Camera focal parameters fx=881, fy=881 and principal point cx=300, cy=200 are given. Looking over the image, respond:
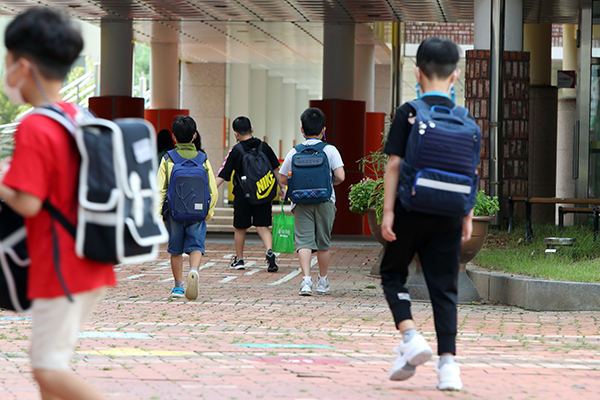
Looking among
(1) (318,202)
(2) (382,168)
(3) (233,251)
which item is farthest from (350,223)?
(1) (318,202)

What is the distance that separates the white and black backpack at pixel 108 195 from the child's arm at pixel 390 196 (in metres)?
1.53

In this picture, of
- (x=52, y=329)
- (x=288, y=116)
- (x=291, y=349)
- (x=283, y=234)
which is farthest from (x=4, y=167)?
(x=288, y=116)

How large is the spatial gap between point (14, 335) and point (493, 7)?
8925mm

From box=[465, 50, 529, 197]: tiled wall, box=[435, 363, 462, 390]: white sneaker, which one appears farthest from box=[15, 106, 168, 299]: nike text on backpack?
box=[465, 50, 529, 197]: tiled wall

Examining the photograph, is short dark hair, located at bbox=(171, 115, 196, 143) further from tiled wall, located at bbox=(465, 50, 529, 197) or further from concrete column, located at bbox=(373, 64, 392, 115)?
concrete column, located at bbox=(373, 64, 392, 115)

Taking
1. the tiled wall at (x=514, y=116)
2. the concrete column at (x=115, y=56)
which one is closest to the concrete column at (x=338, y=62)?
the tiled wall at (x=514, y=116)

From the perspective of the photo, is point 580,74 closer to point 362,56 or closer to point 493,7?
point 493,7

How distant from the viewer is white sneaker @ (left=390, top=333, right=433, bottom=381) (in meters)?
4.16

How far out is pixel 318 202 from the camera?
8547 mm

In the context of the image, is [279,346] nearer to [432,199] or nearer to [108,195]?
[432,199]

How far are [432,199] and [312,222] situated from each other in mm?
4622

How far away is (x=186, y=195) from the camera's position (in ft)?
25.7

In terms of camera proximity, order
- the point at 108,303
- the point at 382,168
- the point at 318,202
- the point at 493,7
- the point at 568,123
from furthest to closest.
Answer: the point at 568,123 → the point at 493,7 → the point at 382,168 → the point at 318,202 → the point at 108,303

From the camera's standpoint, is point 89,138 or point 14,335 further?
point 14,335
